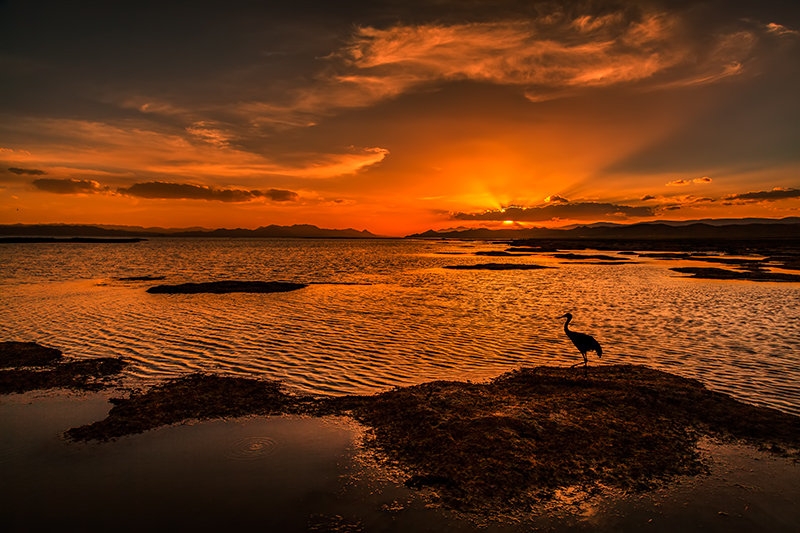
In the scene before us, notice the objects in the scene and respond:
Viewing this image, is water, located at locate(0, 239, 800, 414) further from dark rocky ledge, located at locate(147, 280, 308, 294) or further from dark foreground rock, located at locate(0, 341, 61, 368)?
dark rocky ledge, located at locate(147, 280, 308, 294)

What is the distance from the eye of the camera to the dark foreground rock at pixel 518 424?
8.94 meters

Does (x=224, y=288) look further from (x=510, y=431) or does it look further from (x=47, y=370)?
(x=510, y=431)

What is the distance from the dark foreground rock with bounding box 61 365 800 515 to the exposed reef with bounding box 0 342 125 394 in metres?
3.06

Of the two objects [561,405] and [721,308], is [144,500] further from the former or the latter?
[721,308]

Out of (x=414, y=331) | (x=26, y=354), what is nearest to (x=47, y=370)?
(x=26, y=354)

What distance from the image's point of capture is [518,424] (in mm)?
10984

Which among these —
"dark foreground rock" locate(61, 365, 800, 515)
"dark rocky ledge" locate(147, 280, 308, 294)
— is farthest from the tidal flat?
"dark rocky ledge" locate(147, 280, 308, 294)

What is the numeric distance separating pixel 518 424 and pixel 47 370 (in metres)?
17.2

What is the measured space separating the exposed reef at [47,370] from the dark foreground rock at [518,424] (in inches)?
121

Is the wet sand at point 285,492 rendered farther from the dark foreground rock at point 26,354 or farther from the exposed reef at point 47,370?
the dark foreground rock at point 26,354

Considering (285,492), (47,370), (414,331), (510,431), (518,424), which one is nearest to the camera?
(285,492)

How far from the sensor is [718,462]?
9633mm

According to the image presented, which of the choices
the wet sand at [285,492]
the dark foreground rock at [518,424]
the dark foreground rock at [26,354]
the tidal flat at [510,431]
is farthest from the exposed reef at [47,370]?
the wet sand at [285,492]

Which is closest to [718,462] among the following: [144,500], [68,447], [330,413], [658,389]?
[658,389]
